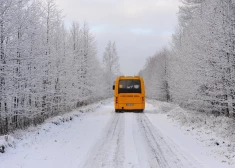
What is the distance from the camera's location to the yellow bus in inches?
852

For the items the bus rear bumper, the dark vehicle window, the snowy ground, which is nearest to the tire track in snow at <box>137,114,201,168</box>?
the snowy ground

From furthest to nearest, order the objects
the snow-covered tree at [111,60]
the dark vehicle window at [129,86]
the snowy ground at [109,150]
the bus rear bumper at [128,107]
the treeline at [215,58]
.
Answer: the snow-covered tree at [111,60]
the dark vehicle window at [129,86]
the bus rear bumper at [128,107]
the treeline at [215,58]
the snowy ground at [109,150]

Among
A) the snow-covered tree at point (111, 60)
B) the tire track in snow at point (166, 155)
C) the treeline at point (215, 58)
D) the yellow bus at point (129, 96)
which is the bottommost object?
the tire track in snow at point (166, 155)

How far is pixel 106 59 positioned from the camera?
75500mm

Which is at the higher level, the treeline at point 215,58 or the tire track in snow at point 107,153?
the treeline at point 215,58

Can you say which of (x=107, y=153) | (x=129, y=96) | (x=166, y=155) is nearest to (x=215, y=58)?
(x=166, y=155)

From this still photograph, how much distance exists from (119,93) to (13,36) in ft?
33.2

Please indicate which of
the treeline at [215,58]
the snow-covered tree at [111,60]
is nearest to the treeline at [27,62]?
the treeline at [215,58]

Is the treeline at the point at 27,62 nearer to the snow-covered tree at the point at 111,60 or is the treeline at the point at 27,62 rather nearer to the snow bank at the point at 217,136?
the snow bank at the point at 217,136

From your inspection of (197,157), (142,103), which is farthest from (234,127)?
(142,103)

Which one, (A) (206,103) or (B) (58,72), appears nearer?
(A) (206,103)

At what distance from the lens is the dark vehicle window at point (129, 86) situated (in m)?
22.1

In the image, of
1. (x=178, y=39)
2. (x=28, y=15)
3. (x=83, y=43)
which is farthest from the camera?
(x=83, y=43)

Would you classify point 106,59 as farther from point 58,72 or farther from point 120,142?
point 120,142
